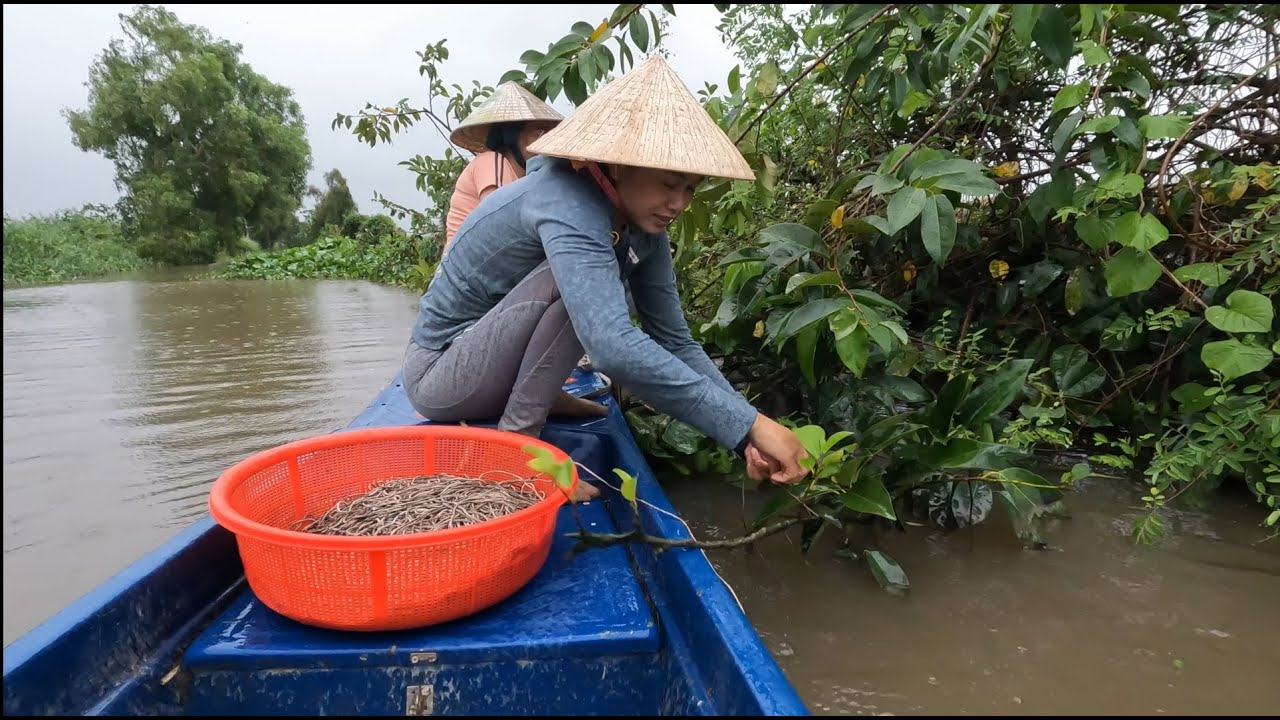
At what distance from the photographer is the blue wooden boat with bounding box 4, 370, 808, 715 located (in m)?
1.00

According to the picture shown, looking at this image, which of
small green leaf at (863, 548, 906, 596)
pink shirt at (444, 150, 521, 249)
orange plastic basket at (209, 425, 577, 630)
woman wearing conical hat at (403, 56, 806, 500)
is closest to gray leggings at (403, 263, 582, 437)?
woman wearing conical hat at (403, 56, 806, 500)

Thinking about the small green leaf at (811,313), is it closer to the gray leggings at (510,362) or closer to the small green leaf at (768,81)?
the gray leggings at (510,362)

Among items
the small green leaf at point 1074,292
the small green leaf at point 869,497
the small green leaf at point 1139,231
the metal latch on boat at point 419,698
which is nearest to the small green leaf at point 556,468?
the metal latch on boat at point 419,698

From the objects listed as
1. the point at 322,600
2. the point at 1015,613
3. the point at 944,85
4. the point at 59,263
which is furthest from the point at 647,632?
the point at 59,263

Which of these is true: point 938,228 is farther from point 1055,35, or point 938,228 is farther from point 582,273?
point 582,273

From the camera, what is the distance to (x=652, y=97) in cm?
147

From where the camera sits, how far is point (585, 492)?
5.85 ft

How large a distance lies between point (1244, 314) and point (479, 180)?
249 cm

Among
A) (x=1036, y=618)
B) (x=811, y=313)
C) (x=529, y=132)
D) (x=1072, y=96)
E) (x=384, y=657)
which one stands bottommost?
(x=1036, y=618)

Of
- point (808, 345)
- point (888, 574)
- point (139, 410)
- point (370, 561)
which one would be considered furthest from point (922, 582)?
point (139, 410)

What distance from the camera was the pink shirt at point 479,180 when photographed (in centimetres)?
282

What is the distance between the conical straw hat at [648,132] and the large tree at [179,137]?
21.9m

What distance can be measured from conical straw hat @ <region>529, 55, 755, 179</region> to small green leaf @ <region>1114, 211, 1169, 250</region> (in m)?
0.97

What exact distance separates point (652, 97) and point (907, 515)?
1.26 meters
